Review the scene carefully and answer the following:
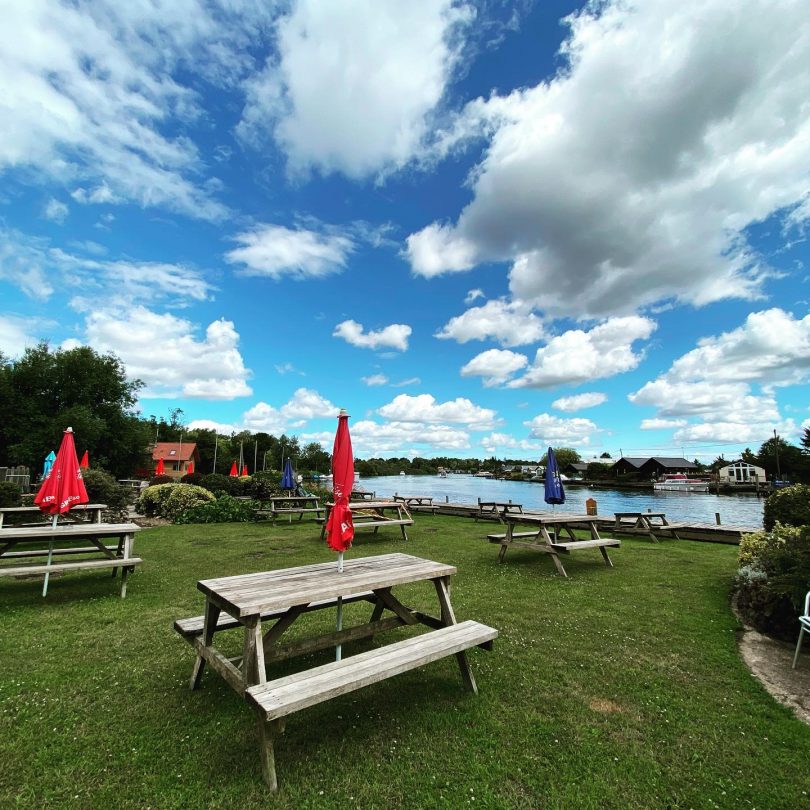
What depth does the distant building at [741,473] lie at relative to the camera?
67938 mm

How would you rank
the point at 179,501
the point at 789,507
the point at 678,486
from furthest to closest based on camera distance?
the point at 678,486 < the point at 179,501 < the point at 789,507

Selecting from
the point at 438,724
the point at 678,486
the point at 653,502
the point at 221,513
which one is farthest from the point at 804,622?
the point at 678,486

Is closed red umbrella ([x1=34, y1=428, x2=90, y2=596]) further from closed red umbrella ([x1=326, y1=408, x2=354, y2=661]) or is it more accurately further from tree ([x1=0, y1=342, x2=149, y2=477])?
tree ([x1=0, y1=342, x2=149, y2=477])

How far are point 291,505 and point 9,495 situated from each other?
8.56 m

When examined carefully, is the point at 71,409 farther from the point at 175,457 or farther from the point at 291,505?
the point at 175,457

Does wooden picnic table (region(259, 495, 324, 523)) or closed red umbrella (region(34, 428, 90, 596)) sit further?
wooden picnic table (region(259, 495, 324, 523))

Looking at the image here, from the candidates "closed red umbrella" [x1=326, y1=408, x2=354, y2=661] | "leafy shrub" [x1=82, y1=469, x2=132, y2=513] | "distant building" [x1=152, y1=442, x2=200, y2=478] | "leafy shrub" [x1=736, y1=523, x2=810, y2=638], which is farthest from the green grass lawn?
"distant building" [x1=152, y1=442, x2=200, y2=478]

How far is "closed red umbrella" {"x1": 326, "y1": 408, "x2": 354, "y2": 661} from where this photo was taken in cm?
352

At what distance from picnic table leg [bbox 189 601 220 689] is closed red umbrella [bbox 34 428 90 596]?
12.7 ft

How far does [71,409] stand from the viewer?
98.0 feet

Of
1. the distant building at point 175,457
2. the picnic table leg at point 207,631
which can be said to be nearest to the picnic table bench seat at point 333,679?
the picnic table leg at point 207,631

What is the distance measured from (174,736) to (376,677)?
4.64ft

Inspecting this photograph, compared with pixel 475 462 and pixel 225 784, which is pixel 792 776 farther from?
pixel 475 462

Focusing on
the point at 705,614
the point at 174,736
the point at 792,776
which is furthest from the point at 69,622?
the point at 705,614
